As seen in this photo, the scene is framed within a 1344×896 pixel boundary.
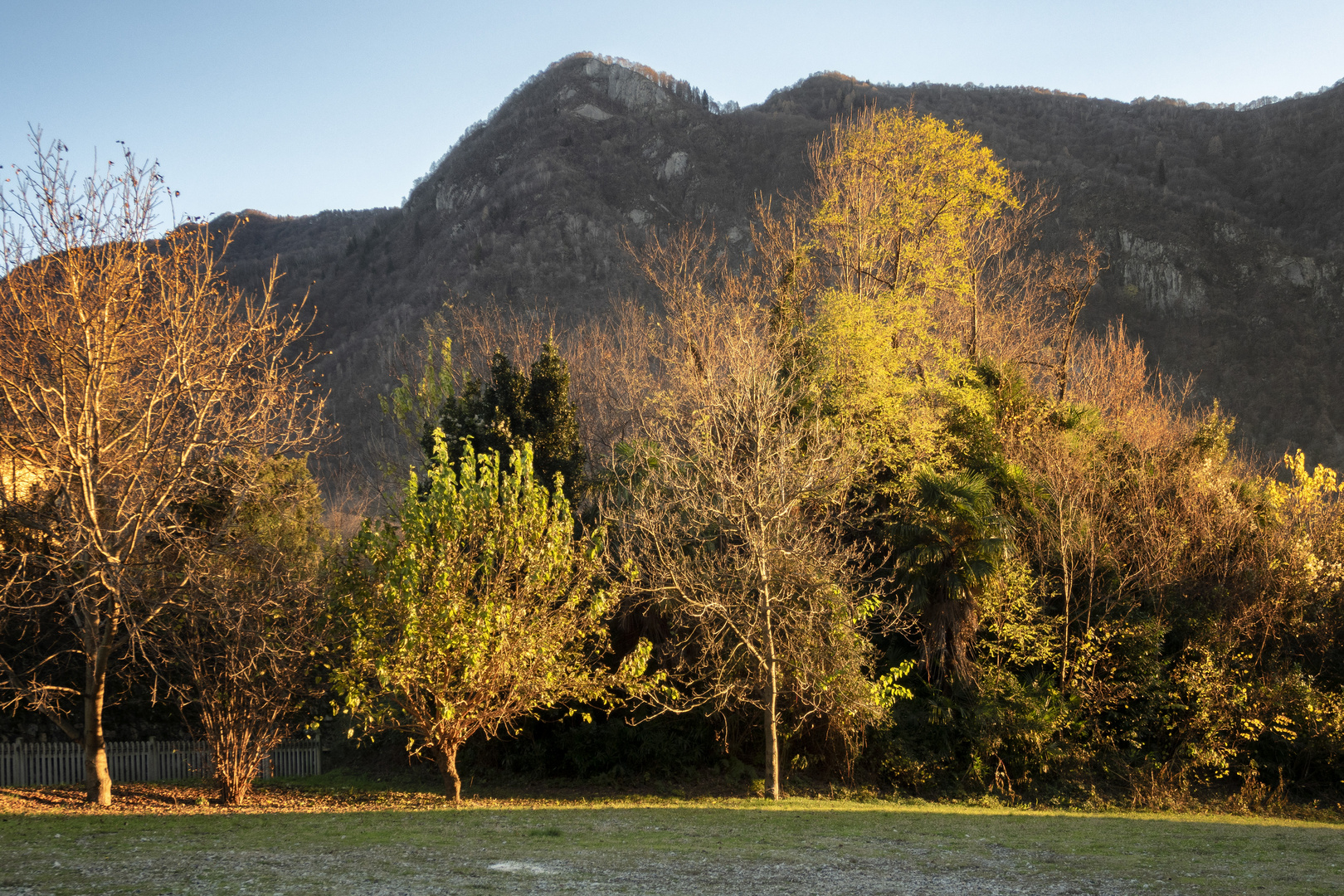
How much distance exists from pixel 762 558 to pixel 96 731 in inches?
439

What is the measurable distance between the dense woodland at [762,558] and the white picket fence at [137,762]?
778 mm

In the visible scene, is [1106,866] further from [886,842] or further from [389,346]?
[389,346]

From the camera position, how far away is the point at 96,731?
46.1 feet

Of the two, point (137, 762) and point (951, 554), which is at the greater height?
point (951, 554)

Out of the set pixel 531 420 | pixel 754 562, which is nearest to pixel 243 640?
pixel 531 420

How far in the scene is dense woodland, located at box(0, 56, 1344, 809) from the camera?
49.1 feet

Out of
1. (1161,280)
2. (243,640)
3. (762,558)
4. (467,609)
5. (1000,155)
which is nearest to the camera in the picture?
(467,609)

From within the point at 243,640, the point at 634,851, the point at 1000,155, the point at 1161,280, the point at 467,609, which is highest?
the point at 1000,155

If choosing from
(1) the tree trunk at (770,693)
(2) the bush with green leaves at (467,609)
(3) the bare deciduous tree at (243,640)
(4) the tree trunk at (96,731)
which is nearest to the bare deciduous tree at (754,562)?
(1) the tree trunk at (770,693)

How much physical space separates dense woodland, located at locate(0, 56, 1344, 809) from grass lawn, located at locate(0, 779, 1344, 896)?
278 cm

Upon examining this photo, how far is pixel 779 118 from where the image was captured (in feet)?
287

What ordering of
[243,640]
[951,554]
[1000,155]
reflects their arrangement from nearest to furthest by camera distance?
[243,640] → [951,554] → [1000,155]

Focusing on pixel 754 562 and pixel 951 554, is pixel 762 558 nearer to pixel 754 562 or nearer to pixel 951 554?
pixel 754 562

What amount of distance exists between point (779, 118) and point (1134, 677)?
7734 centimetres
